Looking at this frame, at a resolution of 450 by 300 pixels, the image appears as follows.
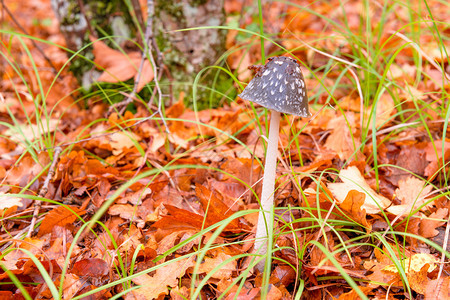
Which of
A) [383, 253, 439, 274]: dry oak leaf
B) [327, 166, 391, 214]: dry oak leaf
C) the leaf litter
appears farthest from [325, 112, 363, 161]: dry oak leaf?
[383, 253, 439, 274]: dry oak leaf

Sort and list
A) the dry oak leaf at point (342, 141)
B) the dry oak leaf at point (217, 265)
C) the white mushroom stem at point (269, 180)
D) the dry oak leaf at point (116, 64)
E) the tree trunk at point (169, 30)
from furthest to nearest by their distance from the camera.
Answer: the tree trunk at point (169, 30) → the dry oak leaf at point (116, 64) → the dry oak leaf at point (342, 141) → the dry oak leaf at point (217, 265) → the white mushroom stem at point (269, 180)

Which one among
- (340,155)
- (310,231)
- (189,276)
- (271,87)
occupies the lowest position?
(189,276)

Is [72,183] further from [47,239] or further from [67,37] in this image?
[67,37]

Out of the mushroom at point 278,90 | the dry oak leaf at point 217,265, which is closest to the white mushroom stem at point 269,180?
the mushroom at point 278,90

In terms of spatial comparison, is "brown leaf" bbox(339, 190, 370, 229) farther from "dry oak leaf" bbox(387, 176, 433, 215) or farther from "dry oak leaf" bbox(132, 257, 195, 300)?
"dry oak leaf" bbox(132, 257, 195, 300)

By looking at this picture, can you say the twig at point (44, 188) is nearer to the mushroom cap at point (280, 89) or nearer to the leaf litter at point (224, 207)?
the leaf litter at point (224, 207)

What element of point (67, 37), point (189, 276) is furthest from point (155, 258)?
point (67, 37)
